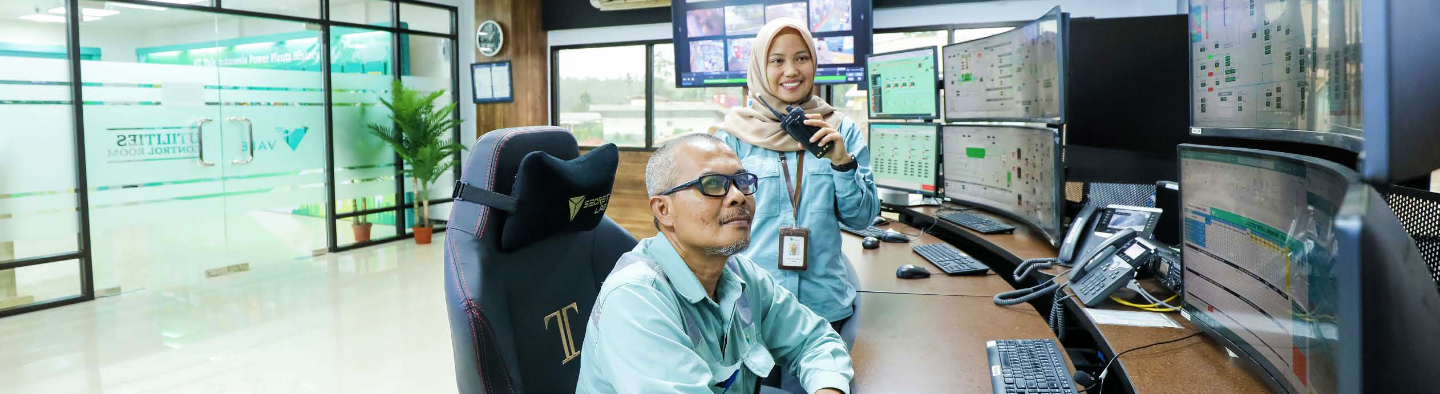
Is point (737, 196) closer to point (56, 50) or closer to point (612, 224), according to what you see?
point (612, 224)

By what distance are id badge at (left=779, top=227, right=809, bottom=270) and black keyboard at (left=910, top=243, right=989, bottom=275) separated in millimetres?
704

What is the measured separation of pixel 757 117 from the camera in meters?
2.19

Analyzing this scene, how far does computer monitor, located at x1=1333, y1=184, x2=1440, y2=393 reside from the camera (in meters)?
0.39

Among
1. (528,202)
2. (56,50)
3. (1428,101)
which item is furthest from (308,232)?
(1428,101)

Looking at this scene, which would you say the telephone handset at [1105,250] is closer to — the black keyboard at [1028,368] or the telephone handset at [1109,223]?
the telephone handset at [1109,223]

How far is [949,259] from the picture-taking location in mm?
2627

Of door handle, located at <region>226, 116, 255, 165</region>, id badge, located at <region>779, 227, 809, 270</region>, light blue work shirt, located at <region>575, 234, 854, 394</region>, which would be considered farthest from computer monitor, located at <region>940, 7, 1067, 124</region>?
door handle, located at <region>226, 116, 255, 165</region>

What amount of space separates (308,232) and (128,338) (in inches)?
101

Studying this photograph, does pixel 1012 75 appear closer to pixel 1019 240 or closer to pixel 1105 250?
pixel 1019 240

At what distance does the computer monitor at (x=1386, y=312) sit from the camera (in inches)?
15.4

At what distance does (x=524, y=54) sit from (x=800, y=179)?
5.77m

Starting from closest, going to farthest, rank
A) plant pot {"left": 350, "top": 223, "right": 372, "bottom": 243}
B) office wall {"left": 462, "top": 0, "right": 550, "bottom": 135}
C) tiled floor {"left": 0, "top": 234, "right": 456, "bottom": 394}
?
tiled floor {"left": 0, "top": 234, "right": 456, "bottom": 394}, plant pot {"left": 350, "top": 223, "right": 372, "bottom": 243}, office wall {"left": 462, "top": 0, "right": 550, "bottom": 135}

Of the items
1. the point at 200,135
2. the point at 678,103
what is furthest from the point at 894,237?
the point at 200,135

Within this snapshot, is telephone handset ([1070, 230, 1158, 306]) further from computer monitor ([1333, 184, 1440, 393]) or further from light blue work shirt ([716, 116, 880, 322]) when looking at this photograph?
computer monitor ([1333, 184, 1440, 393])
